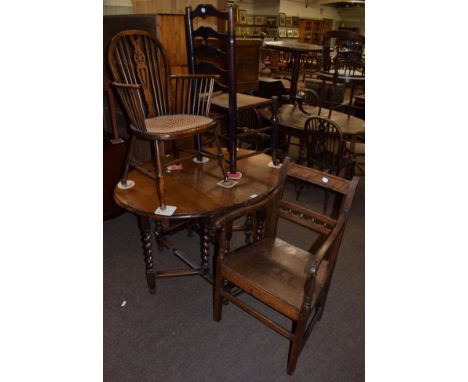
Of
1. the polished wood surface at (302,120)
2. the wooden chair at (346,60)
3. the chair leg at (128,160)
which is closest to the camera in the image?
the chair leg at (128,160)

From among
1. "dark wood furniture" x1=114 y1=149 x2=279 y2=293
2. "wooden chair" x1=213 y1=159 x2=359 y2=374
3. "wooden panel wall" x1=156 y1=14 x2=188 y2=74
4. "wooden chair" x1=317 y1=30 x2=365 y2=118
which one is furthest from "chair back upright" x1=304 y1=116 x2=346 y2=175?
"wooden chair" x1=213 y1=159 x2=359 y2=374

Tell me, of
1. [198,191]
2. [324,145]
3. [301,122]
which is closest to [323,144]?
[324,145]

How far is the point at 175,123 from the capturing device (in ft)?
5.61

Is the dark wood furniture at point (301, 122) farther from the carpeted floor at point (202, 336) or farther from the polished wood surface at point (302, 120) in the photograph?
the carpeted floor at point (202, 336)

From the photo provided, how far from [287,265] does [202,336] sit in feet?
2.12

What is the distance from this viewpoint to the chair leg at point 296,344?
1.41 metres

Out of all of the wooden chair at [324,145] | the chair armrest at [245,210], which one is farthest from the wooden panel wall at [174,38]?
the chair armrest at [245,210]

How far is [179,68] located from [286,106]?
6.56 ft

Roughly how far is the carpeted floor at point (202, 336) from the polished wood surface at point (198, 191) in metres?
0.71

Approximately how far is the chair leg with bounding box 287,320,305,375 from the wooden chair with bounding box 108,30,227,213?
823 mm

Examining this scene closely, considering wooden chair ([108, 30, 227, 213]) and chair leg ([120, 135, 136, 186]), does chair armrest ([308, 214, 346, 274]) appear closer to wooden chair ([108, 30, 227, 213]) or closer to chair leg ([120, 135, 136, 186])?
wooden chair ([108, 30, 227, 213])

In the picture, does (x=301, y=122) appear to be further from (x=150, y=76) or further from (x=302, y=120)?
(x=150, y=76)

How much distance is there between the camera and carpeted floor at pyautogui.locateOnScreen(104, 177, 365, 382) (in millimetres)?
1623

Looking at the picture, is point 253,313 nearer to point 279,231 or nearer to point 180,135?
point 180,135
